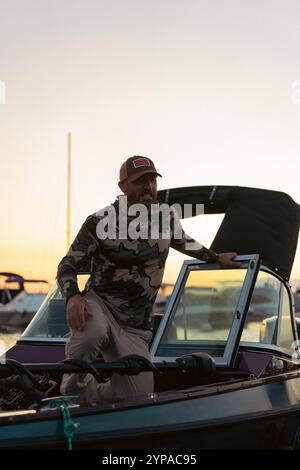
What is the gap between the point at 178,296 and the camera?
6.46 m

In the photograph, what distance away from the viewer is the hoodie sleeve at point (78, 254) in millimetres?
4820

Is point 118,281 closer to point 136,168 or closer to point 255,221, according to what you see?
point 136,168

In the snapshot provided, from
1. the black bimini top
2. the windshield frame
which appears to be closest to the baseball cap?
the windshield frame

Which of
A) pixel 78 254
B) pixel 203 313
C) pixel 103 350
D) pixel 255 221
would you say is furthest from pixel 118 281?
pixel 255 221

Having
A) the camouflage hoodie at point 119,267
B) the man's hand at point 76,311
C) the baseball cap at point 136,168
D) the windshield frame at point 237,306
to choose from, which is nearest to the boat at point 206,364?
the windshield frame at point 237,306

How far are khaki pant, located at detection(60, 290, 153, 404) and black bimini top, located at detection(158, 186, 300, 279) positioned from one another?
68.6 inches

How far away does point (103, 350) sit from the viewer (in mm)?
5047

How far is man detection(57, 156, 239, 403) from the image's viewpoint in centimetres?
486

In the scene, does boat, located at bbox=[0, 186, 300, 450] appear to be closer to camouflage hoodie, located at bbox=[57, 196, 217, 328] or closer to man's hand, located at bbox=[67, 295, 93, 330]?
man's hand, located at bbox=[67, 295, 93, 330]

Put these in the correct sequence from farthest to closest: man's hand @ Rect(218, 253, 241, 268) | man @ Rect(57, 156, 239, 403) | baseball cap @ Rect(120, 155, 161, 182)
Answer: man's hand @ Rect(218, 253, 241, 268)
baseball cap @ Rect(120, 155, 161, 182)
man @ Rect(57, 156, 239, 403)

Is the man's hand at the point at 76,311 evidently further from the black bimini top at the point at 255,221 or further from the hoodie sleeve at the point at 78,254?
the black bimini top at the point at 255,221

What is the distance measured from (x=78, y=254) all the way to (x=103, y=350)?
→ 2.11 feet

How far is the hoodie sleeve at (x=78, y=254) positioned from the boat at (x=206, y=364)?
0.55m
